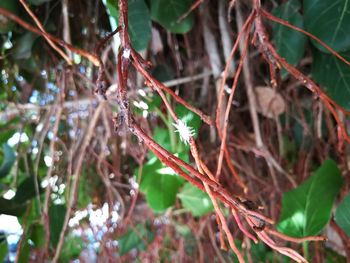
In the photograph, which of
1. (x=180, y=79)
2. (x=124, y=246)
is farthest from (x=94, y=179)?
(x=180, y=79)

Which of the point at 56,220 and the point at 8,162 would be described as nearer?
the point at 56,220

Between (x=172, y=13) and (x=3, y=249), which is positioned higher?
(x=172, y=13)

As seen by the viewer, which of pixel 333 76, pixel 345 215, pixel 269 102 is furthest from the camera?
pixel 269 102

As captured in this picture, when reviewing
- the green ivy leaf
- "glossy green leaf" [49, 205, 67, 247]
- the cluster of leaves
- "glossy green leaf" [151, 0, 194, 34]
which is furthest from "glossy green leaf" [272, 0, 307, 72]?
"glossy green leaf" [49, 205, 67, 247]

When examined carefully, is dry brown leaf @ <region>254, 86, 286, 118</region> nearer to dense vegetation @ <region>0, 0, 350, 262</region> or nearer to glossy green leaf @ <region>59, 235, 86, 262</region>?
dense vegetation @ <region>0, 0, 350, 262</region>

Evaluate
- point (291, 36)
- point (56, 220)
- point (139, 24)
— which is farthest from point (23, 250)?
point (291, 36)

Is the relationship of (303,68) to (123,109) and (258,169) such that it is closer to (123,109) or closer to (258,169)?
(258,169)

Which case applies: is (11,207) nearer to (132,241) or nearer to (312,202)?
(132,241)
